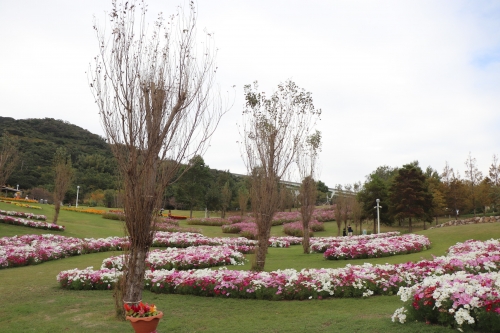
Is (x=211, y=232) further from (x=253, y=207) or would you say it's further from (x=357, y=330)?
(x=357, y=330)

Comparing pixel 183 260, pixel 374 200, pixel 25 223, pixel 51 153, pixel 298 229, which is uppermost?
pixel 51 153

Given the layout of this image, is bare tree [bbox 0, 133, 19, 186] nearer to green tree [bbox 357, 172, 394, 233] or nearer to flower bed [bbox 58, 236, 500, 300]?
flower bed [bbox 58, 236, 500, 300]

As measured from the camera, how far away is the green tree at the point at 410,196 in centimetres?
3164

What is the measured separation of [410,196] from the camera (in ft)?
104

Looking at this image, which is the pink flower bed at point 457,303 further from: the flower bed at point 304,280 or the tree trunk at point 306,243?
the tree trunk at point 306,243

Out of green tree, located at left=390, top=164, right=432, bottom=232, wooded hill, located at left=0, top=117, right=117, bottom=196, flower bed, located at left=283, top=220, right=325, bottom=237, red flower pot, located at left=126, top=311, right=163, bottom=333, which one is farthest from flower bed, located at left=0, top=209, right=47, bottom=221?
green tree, located at left=390, top=164, right=432, bottom=232

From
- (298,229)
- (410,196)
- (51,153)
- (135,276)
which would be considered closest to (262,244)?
(135,276)

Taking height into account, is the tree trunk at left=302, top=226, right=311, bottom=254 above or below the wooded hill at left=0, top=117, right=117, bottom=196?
below

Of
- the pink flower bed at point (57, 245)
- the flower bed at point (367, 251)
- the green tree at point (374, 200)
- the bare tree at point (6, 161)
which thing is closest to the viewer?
the pink flower bed at point (57, 245)

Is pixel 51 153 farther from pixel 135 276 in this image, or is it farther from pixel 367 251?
pixel 135 276

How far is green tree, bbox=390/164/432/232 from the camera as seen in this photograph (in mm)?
31641

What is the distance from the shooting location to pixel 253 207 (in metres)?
12.0

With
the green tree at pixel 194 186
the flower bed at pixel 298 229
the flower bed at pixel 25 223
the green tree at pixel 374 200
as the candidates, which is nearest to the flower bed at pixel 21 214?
the flower bed at pixel 25 223

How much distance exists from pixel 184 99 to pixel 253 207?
613 cm
